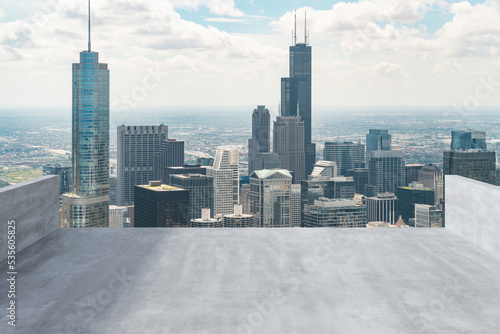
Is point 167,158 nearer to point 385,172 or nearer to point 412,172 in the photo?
point 385,172

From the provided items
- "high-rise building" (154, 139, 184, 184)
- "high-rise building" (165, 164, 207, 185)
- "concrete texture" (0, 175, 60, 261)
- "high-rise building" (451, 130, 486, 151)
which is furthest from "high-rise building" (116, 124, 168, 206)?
"concrete texture" (0, 175, 60, 261)

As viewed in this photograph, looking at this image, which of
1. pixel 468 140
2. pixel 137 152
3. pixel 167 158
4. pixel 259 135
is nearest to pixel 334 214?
pixel 468 140

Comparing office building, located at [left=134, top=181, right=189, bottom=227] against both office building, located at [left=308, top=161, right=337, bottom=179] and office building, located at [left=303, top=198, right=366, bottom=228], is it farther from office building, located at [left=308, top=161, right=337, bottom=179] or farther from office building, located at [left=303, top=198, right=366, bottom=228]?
office building, located at [left=308, top=161, right=337, bottom=179]

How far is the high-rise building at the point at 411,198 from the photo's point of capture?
55.3 metres

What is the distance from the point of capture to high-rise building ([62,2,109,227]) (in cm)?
5022

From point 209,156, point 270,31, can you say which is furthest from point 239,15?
point 209,156

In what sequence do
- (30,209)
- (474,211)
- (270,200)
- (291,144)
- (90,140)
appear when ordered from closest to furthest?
(30,209)
(474,211)
(90,140)
(270,200)
(291,144)

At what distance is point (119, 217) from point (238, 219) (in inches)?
450

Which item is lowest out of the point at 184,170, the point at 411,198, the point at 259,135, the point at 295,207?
the point at 295,207

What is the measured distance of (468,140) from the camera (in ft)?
141

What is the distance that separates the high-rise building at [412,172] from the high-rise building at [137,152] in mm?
29547

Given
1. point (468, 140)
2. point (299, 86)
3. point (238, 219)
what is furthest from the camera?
point (299, 86)

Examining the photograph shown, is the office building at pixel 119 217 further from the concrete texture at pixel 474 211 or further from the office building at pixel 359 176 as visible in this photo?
the concrete texture at pixel 474 211

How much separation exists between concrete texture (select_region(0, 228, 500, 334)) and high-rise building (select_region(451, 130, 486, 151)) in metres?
38.8
